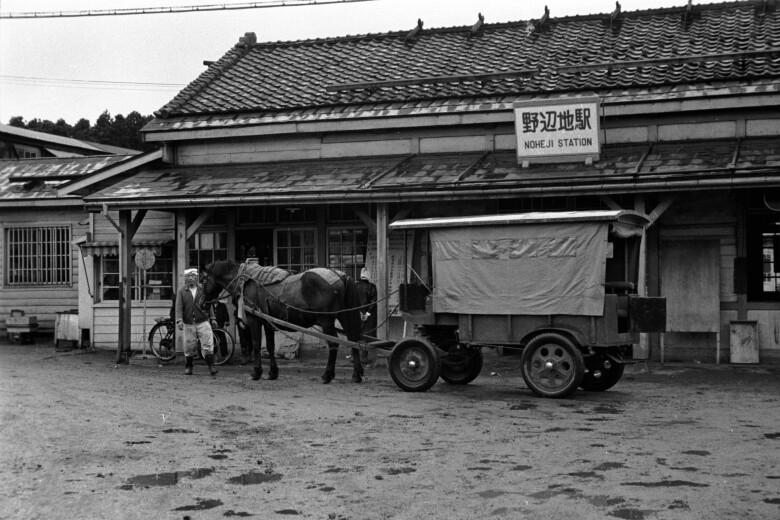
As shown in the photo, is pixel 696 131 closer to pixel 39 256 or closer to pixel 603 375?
pixel 603 375

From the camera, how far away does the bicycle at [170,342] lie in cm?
1903

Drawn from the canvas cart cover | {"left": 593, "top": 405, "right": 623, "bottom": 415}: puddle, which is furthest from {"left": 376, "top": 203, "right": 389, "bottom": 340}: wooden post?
{"left": 593, "top": 405, "right": 623, "bottom": 415}: puddle

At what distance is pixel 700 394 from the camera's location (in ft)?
43.9

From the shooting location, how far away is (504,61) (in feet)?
67.8

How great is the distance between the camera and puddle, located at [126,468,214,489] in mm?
7941

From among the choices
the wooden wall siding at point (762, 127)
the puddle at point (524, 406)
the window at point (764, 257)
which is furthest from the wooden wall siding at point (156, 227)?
the wooden wall siding at point (762, 127)

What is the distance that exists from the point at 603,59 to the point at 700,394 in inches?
332

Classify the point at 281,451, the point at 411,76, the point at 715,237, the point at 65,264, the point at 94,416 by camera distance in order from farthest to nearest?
1. the point at 65,264
2. the point at 411,76
3. the point at 715,237
4. the point at 94,416
5. the point at 281,451

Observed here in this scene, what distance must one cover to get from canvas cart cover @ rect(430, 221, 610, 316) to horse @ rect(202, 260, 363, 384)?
6.56 ft

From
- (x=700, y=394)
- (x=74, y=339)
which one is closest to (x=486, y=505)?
(x=700, y=394)

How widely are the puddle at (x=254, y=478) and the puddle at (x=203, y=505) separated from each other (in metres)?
0.58

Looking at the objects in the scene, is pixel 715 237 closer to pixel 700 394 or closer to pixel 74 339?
pixel 700 394

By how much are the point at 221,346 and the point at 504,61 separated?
822 centimetres

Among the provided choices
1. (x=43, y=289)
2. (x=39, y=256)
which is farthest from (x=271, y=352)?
(x=39, y=256)
